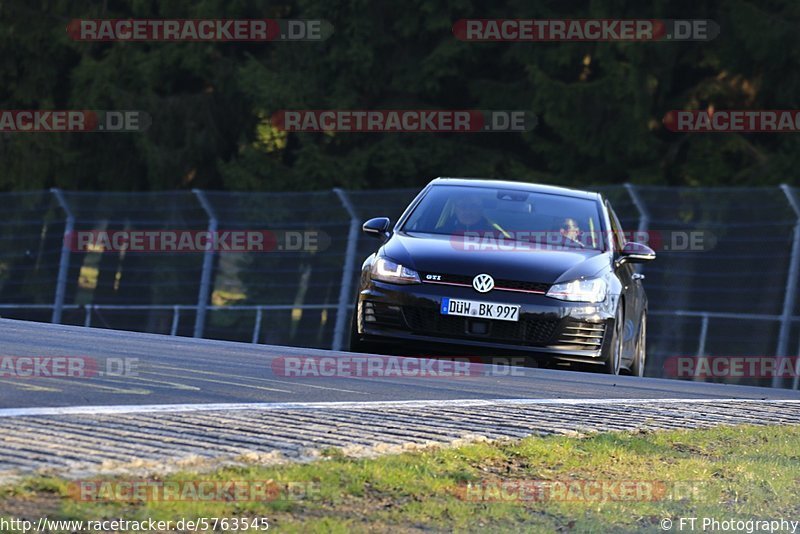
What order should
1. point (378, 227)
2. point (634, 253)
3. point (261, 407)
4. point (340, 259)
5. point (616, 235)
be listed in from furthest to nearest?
point (340, 259) < point (616, 235) < point (634, 253) < point (378, 227) < point (261, 407)

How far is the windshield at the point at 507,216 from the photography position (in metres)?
12.9

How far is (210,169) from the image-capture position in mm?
36312

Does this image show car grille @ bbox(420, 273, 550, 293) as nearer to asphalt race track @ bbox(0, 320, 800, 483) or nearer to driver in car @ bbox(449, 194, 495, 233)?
asphalt race track @ bbox(0, 320, 800, 483)

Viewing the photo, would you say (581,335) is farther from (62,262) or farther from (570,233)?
(62,262)

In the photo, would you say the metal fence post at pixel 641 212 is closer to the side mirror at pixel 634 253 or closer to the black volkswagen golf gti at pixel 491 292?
the side mirror at pixel 634 253

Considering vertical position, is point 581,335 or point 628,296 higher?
point 628,296

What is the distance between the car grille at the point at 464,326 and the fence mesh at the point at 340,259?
6.44 metres

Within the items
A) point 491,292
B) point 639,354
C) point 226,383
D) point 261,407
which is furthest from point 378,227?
point 261,407

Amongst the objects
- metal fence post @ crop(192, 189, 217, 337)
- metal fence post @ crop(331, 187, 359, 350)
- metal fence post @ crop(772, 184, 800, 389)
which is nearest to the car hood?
metal fence post @ crop(772, 184, 800, 389)

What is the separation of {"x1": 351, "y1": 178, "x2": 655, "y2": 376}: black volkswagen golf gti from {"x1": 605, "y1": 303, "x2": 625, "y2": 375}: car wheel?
0.04 feet

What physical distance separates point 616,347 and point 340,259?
11.8m

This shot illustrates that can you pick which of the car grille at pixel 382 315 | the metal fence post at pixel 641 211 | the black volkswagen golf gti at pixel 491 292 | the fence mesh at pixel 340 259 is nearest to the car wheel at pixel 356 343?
the black volkswagen golf gti at pixel 491 292

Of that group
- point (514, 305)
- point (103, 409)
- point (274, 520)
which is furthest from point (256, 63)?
point (274, 520)

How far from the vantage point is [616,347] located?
1245 centimetres
